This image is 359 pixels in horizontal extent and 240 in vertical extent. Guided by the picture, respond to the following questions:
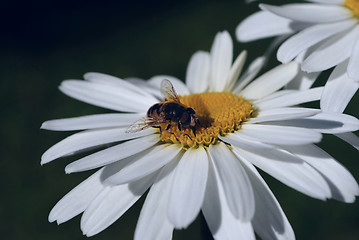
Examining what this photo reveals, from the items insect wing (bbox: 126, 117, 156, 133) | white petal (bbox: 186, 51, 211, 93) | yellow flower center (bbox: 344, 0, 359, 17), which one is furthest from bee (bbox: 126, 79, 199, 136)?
yellow flower center (bbox: 344, 0, 359, 17)

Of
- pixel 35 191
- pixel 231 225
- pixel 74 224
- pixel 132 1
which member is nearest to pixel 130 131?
pixel 231 225

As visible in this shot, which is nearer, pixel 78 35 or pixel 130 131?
pixel 130 131

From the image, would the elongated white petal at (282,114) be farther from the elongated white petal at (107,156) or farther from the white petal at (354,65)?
the elongated white petal at (107,156)

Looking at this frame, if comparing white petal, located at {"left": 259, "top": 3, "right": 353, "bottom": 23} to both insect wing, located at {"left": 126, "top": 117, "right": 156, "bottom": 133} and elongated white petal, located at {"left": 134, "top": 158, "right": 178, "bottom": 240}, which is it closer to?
insect wing, located at {"left": 126, "top": 117, "right": 156, "bottom": 133}

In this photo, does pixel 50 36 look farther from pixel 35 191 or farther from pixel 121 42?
pixel 35 191

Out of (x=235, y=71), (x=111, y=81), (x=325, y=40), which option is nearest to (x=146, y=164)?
(x=111, y=81)

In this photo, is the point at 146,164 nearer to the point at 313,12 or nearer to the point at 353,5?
the point at 313,12

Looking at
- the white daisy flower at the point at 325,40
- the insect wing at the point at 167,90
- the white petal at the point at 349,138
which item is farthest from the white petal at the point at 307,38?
the insect wing at the point at 167,90
